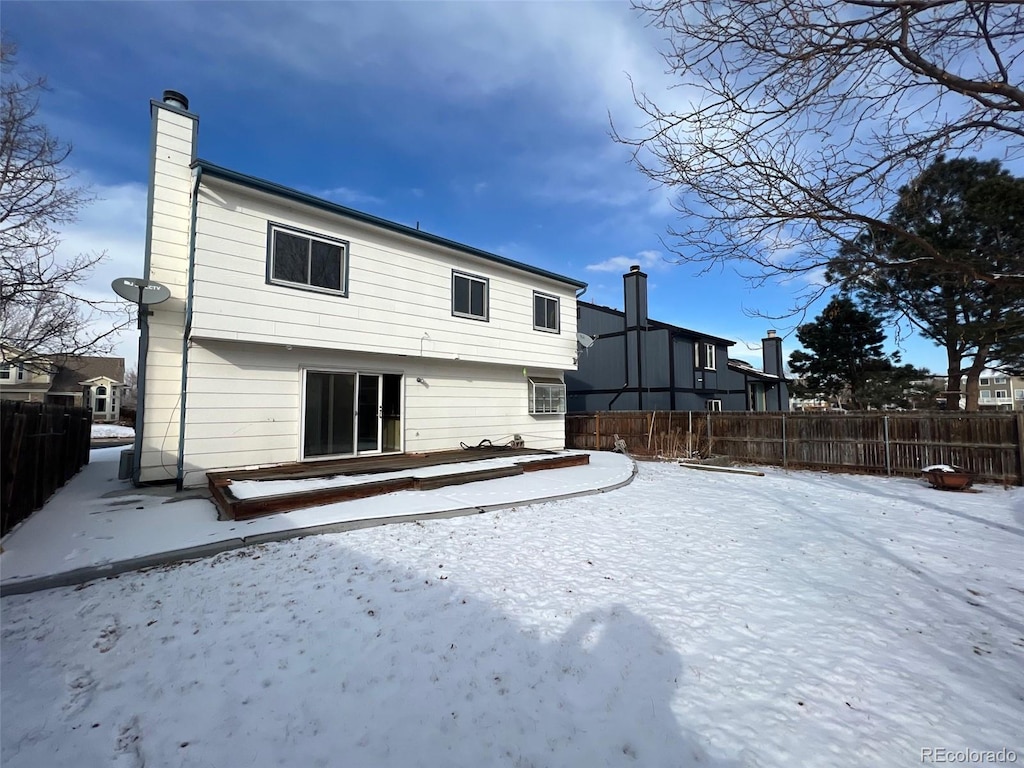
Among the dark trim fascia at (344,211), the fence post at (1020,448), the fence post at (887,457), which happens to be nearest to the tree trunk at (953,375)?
the fence post at (887,457)

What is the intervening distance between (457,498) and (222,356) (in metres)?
4.75

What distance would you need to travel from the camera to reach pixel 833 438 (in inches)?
448

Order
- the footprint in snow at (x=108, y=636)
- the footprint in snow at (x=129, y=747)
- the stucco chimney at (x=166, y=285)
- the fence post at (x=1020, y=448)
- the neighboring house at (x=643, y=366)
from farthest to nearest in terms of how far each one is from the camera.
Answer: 1. the neighboring house at (x=643, y=366)
2. the fence post at (x=1020, y=448)
3. the stucco chimney at (x=166, y=285)
4. the footprint in snow at (x=108, y=636)
5. the footprint in snow at (x=129, y=747)

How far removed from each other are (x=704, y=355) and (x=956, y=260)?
1686cm

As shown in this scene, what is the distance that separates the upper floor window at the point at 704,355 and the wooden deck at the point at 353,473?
37.3ft

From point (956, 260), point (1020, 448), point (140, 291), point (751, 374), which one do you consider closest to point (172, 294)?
point (140, 291)

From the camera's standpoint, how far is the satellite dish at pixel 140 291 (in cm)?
667

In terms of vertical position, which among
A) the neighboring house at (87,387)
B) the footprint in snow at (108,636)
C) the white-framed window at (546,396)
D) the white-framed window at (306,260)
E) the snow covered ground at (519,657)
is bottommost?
the snow covered ground at (519,657)

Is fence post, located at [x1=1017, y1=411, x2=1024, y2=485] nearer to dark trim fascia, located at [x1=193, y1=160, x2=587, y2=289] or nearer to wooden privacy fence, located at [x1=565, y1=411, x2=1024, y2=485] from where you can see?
wooden privacy fence, located at [x1=565, y1=411, x2=1024, y2=485]

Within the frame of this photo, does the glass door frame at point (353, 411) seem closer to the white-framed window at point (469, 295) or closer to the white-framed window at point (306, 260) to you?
the white-framed window at point (306, 260)

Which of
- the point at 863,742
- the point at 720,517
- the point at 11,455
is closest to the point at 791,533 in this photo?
the point at 720,517

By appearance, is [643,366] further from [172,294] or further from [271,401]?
[172,294]

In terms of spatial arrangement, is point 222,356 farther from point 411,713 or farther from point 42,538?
point 411,713

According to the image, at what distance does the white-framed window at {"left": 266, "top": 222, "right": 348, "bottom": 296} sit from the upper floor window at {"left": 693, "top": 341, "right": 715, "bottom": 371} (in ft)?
51.5
